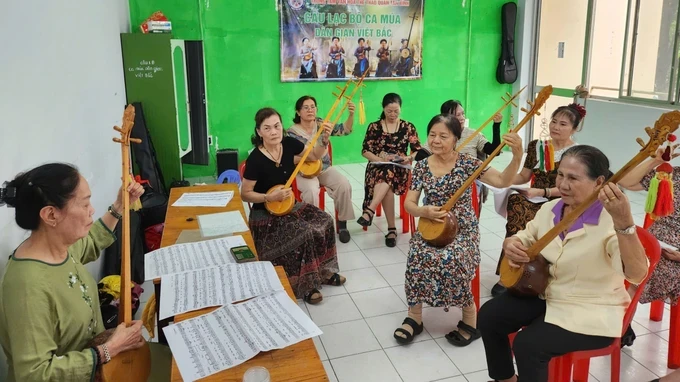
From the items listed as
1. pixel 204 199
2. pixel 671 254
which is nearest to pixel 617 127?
pixel 671 254

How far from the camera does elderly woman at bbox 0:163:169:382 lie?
120cm

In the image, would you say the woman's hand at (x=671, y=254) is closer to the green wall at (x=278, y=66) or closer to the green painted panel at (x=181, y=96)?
Result: the green painted panel at (x=181, y=96)

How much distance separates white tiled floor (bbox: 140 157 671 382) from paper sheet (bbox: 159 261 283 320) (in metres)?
0.87

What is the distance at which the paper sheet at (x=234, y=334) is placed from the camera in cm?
122

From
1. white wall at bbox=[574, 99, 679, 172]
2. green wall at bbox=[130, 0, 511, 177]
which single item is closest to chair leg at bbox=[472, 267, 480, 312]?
white wall at bbox=[574, 99, 679, 172]

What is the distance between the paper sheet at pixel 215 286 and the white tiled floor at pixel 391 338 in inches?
34.1

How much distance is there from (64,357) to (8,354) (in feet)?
0.66

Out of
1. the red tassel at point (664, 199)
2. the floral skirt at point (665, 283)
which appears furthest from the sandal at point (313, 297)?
the red tassel at point (664, 199)

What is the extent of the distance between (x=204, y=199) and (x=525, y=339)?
158 cm

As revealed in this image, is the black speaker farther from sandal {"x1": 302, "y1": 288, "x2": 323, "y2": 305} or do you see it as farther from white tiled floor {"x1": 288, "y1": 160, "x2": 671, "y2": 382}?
sandal {"x1": 302, "y1": 288, "x2": 323, "y2": 305}

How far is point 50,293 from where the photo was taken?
1271 millimetres

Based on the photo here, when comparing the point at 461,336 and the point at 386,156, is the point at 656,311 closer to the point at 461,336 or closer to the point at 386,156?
the point at 461,336

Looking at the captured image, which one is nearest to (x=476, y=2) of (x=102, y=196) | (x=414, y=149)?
(x=414, y=149)

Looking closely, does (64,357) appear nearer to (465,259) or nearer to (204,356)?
(204,356)
